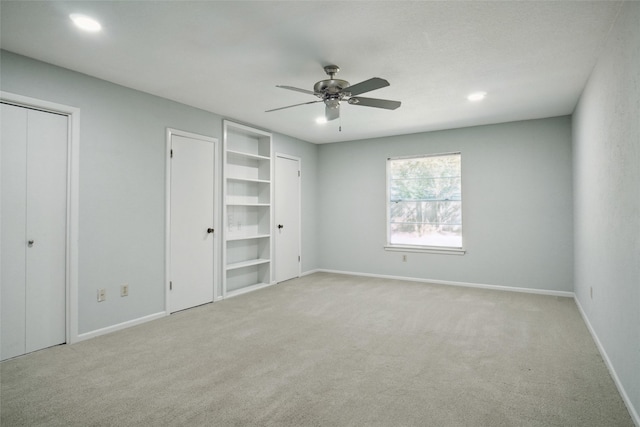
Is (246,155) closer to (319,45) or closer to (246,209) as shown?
(246,209)

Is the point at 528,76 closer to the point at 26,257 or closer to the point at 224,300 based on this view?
the point at 224,300

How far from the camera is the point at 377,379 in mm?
2502

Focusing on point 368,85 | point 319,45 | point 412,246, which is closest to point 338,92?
A: point 368,85

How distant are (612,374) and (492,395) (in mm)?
1021

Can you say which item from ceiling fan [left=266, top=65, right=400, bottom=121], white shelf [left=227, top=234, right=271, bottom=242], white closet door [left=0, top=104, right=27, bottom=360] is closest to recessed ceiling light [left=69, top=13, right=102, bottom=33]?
white closet door [left=0, top=104, right=27, bottom=360]

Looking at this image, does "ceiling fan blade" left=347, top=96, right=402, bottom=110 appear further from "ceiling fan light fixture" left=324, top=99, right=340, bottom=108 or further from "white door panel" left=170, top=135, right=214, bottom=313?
"white door panel" left=170, top=135, right=214, bottom=313

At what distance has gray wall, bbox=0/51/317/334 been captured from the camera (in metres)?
3.20

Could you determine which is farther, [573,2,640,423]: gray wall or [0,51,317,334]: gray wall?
[0,51,317,334]: gray wall

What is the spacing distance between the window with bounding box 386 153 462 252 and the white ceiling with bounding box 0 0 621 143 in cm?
171

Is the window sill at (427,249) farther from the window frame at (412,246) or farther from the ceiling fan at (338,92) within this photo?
the ceiling fan at (338,92)

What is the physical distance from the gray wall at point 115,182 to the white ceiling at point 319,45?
178 millimetres

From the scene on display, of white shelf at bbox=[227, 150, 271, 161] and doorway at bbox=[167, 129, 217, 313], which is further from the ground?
white shelf at bbox=[227, 150, 271, 161]

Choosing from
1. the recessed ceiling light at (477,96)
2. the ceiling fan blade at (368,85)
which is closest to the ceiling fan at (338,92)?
the ceiling fan blade at (368,85)

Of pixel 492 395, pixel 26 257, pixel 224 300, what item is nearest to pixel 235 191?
pixel 224 300
